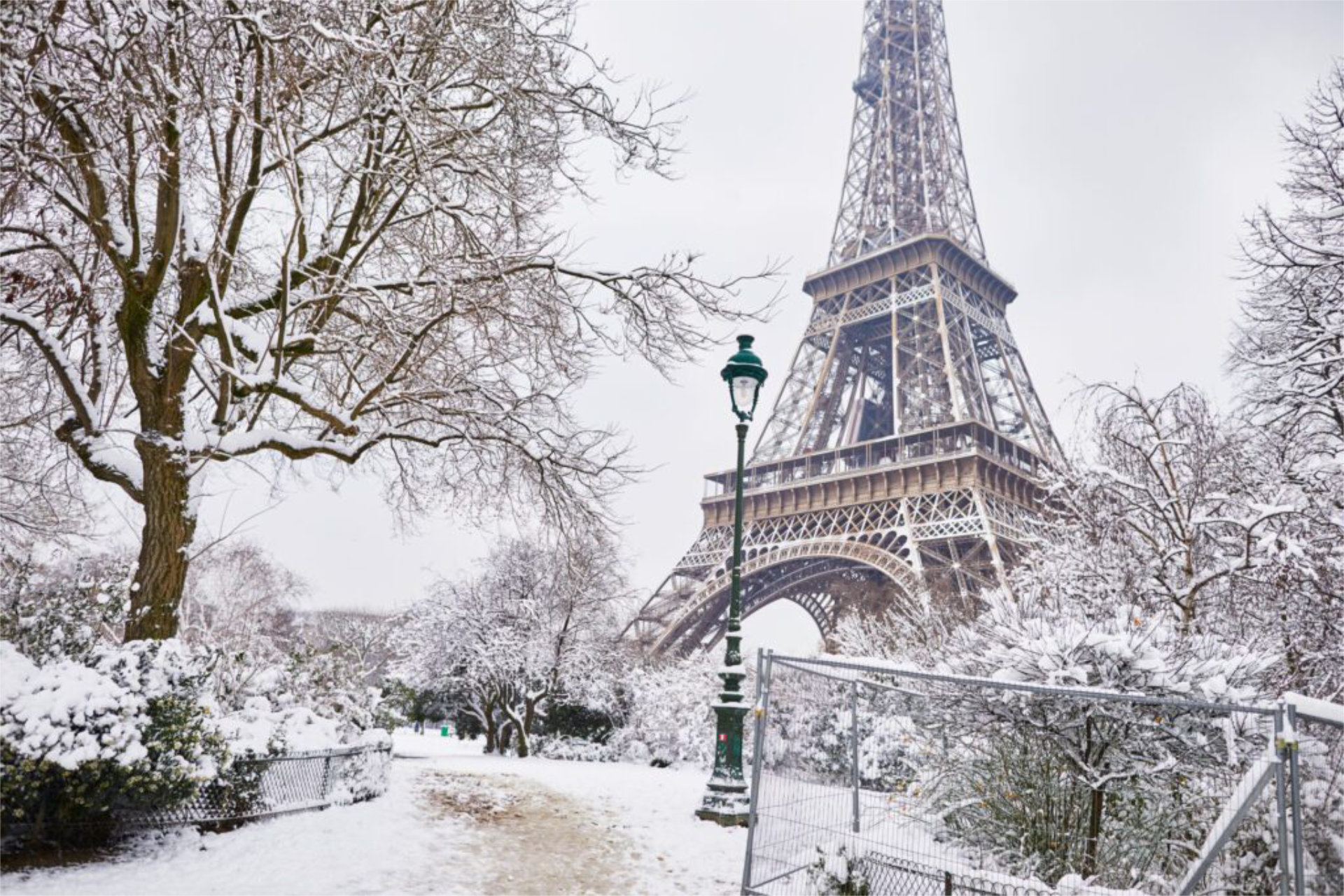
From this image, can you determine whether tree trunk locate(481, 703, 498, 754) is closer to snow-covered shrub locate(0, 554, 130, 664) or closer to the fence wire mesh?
snow-covered shrub locate(0, 554, 130, 664)

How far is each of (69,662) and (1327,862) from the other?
741cm

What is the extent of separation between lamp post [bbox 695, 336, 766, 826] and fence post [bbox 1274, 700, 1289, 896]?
4994mm

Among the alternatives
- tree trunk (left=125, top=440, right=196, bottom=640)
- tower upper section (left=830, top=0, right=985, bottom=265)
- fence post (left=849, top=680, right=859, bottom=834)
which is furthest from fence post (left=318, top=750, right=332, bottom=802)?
tower upper section (left=830, top=0, right=985, bottom=265)

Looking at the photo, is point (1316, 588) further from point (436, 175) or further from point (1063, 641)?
point (436, 175)

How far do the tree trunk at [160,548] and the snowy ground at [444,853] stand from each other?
165 cm

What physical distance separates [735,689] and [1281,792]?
5.85 metres

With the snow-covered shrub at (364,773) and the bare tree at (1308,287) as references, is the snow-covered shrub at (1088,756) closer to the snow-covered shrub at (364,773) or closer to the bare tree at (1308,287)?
the bare tree at (1308,287)

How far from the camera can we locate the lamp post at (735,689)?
8.37 meters

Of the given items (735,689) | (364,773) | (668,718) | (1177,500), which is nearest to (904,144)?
(668,718)

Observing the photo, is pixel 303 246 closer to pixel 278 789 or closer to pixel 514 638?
pixel 278 789

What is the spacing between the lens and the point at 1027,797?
5.15 metres

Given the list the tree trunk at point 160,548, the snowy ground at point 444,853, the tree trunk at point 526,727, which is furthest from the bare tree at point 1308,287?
the tree trunk at point 526,727

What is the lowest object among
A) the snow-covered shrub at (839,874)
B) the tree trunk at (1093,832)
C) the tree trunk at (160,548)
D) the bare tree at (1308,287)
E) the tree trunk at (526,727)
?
the tree trunk at (526,727)

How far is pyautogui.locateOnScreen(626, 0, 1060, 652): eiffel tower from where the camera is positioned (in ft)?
86.0
